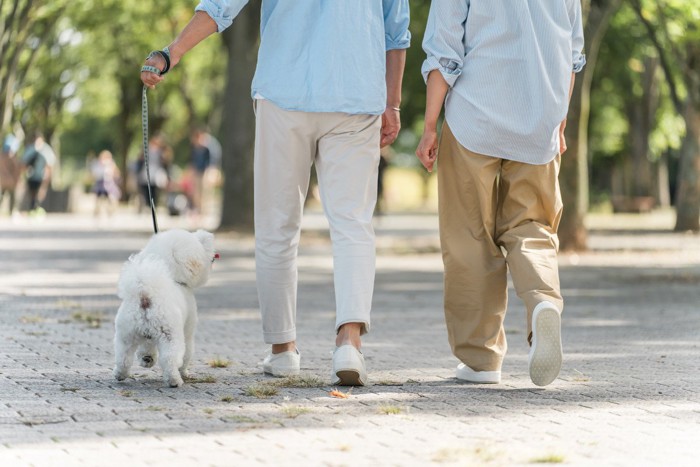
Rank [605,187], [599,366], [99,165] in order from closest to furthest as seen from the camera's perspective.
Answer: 1. [599,366]
2. [99,165]
3. [605,187]

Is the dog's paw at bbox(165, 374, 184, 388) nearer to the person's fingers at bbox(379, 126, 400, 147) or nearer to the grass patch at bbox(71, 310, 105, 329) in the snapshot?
the person's fingers at bbox(379, 126, 400, 147)

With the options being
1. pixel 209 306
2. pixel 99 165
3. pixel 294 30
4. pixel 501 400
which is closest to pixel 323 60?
pixel 294 30

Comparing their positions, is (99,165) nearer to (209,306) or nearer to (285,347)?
(209,306)

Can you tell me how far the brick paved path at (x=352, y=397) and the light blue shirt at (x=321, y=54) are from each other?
1.39 metres

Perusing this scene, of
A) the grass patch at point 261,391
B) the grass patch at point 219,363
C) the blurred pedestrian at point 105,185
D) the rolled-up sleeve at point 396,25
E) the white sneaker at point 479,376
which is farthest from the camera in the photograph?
the blurred pedestrian at point 105,185

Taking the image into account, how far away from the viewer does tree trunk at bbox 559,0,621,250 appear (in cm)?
1773

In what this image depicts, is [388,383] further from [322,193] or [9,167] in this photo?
[9,167]

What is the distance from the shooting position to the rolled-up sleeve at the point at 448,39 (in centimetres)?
602

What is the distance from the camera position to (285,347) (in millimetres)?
6344

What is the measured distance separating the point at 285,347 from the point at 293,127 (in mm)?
1140

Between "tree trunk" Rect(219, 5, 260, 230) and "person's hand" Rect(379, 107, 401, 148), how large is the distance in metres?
15.8

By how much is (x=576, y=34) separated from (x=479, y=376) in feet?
5.87

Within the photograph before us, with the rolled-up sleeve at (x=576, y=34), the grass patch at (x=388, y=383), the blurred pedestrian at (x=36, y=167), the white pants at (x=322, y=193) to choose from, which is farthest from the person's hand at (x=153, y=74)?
the blurred pedestrian at (x=36, y=167)

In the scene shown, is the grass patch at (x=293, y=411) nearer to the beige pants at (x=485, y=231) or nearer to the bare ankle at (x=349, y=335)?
the bare ankle at (x=349, y=335)
